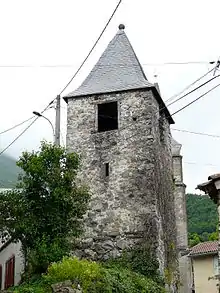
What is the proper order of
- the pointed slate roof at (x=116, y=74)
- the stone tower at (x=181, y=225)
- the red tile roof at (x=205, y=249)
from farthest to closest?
the stone tower at (x=181, y=225) → the red tile roof at (x=205, y=249) → the pointed slate roof at (x=116, y=74)

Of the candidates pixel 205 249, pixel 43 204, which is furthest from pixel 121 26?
pixel 205 249

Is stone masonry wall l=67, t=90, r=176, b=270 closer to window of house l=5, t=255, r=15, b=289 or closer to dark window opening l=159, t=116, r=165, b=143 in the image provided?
dark window opening l=159, t=116, r=165, b=143

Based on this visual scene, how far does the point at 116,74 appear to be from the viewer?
83.2 feet

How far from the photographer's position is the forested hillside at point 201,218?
47312mm

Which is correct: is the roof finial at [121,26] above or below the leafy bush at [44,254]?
above

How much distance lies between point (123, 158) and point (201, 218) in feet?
93.2

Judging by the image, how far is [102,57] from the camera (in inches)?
1050

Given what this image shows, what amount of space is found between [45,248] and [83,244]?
414cm

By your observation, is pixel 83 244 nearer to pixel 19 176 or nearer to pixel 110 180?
pixel 110 180

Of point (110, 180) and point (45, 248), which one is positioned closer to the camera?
point (45, 248)

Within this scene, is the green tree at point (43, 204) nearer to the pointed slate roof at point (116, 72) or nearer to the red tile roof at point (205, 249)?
the pointed slate roof at point (116, 72)

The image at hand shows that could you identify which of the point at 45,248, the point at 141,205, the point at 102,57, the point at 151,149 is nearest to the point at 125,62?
the point at 102,57

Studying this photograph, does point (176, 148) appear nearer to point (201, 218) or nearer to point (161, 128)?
point (161, 128)

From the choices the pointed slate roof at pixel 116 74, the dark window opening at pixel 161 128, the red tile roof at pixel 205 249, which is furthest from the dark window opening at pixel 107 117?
the red tile roof at pixel 205 249
